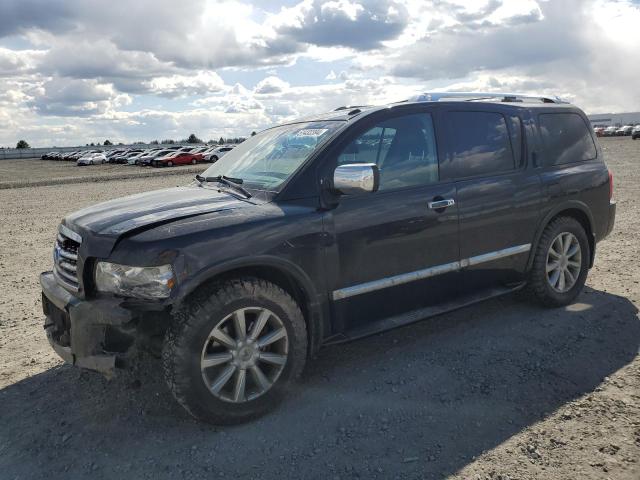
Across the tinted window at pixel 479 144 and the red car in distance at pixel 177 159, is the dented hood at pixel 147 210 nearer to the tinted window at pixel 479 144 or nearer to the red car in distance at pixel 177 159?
the tinted window at pixel 479 144

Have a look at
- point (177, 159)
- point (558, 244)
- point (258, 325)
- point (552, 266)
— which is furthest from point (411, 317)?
point (177, 159)

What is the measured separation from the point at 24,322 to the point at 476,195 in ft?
14.3

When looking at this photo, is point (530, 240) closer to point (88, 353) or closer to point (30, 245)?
point (88, 353)

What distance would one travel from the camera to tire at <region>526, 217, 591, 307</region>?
4953 millimetres

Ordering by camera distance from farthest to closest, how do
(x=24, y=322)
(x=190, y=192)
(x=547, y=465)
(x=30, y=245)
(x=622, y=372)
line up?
(x=30, y=245) → (x=24, y=322) → (x=190, y=192) → (x=622, y=372) → (x=547, y=465)

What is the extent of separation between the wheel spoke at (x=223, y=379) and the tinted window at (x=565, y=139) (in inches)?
135

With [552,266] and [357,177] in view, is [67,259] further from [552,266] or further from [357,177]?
[552,266]

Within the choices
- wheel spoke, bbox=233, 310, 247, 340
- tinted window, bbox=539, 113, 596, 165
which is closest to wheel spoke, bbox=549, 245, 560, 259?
tinted window, bbox=539, 113, 596, 165

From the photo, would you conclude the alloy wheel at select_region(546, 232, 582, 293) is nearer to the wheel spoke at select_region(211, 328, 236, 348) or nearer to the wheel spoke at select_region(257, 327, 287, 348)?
the wheel spoke at select_region(257, 327, 287, 348)

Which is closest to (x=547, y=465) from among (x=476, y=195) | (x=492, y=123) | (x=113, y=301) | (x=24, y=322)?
(x=476, y=195)

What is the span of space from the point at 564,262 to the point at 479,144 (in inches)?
60.4

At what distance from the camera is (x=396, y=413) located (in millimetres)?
3439

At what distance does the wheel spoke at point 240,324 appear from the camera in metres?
3.28

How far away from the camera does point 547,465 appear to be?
2.87m
